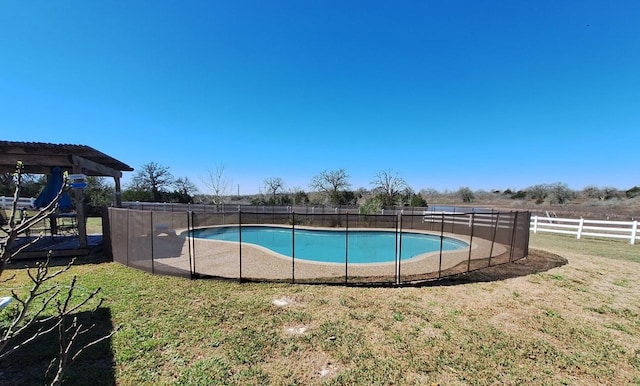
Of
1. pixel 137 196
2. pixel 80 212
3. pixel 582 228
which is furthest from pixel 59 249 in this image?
pixel 137 196

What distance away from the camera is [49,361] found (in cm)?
356

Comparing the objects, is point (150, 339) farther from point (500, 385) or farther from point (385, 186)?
point (385, 186)

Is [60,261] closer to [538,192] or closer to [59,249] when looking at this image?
[59,249]

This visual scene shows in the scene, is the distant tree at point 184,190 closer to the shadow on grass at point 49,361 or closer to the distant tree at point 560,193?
the shadow on grass at point 49,361

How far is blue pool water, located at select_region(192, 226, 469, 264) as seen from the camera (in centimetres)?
1252

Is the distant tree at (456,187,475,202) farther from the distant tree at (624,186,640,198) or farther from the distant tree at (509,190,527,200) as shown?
the distant tree at (624,186,640,198)

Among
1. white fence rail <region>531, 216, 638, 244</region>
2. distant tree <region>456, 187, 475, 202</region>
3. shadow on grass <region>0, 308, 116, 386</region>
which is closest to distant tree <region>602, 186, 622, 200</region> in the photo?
distant tree <region>456, 187, 475, 202</region>

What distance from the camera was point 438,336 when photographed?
14.4ft

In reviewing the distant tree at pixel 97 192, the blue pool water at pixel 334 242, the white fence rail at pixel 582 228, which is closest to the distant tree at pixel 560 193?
the white fence rail at pixel 582 228

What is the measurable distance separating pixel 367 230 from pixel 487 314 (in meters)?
10.6

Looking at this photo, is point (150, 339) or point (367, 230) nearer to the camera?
point (150, 339)

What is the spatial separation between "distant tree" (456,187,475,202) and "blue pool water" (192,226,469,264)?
40.1m

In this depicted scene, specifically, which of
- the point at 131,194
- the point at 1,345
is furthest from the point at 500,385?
the point at 131,194

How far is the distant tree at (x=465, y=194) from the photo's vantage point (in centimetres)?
5069
